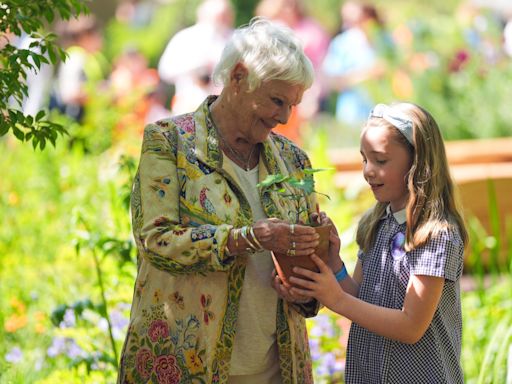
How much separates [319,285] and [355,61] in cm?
716

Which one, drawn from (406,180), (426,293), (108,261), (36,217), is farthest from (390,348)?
(36,217)

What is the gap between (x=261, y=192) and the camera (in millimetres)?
3021

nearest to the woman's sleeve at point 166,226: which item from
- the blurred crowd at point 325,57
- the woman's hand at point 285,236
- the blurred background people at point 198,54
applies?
the woman's hand at point 285,236

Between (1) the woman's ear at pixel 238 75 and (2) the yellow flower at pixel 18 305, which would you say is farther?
(2) the yellow flower at pixel 18 305

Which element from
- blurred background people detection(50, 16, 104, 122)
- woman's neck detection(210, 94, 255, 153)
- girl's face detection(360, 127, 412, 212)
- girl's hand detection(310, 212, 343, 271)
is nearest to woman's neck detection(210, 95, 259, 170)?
woman's neck detection(210, 94, 255, 153)

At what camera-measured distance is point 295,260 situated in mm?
2850

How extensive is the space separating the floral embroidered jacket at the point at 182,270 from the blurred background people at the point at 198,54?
5.40 metres

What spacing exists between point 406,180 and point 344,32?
23.8 ft

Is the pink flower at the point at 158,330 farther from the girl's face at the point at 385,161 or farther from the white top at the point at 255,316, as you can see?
the girl's face at the point at 385,161

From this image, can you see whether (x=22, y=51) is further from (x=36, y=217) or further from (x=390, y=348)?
(x=36, y=217)

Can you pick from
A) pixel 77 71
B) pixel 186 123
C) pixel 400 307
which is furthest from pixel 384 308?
pixel 77 71

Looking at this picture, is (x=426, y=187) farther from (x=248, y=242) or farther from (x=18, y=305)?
(x=18, y=305)

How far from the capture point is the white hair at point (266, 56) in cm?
293

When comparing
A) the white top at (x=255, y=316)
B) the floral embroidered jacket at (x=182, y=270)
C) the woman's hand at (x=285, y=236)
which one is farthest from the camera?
the white top at (x=255, y=316)
